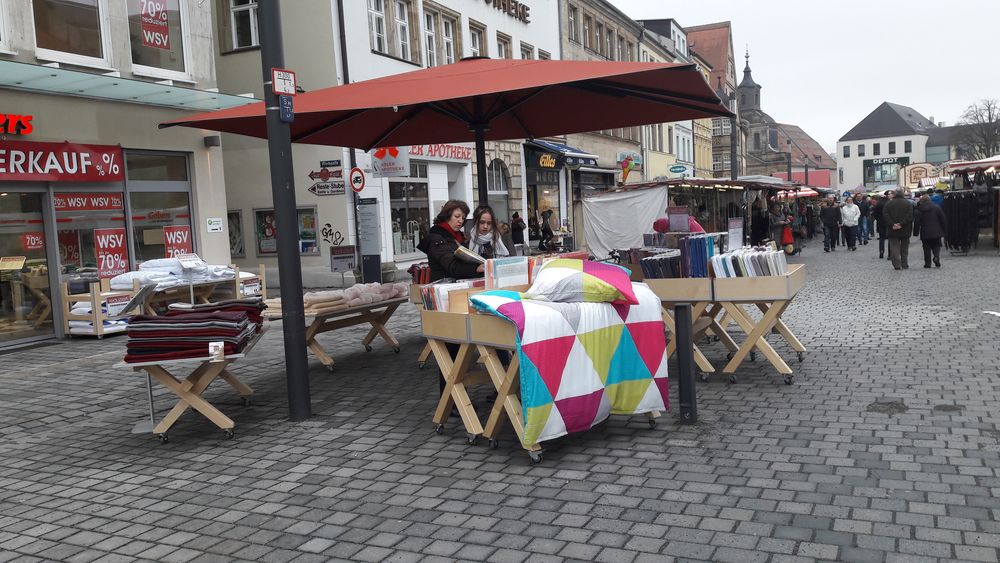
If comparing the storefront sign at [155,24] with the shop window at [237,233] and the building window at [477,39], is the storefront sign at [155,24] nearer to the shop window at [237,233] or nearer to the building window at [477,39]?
the shop window at [237,233]

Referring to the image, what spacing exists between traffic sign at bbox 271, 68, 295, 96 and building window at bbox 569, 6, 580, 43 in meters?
29.0

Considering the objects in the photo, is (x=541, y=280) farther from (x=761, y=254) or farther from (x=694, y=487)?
(x=761, y=254)

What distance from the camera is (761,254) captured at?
6566mm

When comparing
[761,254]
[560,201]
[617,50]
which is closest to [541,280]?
[761,254]

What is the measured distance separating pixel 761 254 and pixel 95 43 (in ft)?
33.0

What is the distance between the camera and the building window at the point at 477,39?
24703 mm

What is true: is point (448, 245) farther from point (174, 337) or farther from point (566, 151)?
point (566, 151)

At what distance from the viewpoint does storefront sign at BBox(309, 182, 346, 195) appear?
16.8 m

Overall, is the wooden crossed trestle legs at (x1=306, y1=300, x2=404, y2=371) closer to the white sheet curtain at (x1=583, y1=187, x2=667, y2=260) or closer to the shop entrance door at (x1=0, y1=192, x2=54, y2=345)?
the shop entrance door at (x1=0, y1=192, x2=54, y2=345)

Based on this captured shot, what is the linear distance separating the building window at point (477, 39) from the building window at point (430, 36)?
1.98 m

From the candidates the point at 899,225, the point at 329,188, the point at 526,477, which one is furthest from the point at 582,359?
the point at 899,225

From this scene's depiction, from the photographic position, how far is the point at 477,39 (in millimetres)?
25328

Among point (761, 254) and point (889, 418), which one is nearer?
point (889, 418)

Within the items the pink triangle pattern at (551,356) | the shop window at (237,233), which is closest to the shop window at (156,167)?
the shop window at (237,233)
